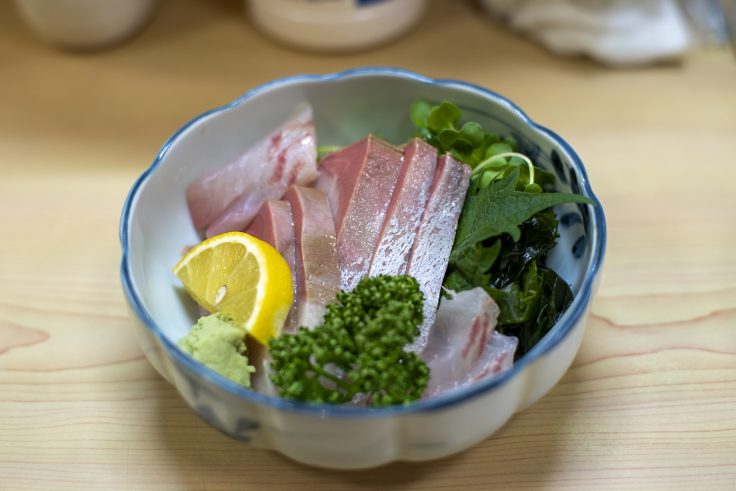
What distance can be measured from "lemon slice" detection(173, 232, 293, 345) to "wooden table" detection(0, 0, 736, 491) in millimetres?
192

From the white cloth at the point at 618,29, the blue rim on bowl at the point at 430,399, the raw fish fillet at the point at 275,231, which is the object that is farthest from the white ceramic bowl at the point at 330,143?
the white cloth at the point at 618,29

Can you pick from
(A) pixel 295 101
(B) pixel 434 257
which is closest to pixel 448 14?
(A) pixel 295 101

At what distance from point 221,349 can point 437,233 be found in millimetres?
403

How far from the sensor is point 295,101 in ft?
4.90

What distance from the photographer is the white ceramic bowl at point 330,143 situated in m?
0.96

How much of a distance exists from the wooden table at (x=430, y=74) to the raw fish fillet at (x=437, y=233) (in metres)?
0.24

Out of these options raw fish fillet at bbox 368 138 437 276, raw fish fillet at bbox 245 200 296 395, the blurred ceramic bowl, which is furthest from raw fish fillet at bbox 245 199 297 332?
the blurred ceramic bowl

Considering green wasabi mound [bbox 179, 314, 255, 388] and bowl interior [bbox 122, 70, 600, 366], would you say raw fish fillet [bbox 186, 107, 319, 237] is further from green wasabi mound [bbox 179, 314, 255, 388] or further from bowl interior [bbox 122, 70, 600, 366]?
green wasabi mound [bbox 179, 314, 255, 388]

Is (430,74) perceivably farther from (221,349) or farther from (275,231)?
(221,349)

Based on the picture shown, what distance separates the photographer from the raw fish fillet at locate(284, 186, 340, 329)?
1166mm

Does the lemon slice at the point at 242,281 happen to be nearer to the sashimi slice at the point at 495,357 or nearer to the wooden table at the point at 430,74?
the wooden table at the point at 430,74

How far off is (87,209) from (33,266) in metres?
0.17

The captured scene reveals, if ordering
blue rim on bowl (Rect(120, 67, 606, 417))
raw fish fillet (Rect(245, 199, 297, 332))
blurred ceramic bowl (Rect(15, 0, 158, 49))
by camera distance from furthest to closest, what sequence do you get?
blurred ceramic bowl (Rect(15, 0, 158, 49)) → raw fish fillet (Rect(245, 199, 297, 332)) → blue rim on bowl (Rect(120, 67, 606, 417))

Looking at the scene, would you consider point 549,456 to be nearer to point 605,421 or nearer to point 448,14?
point 605,421
